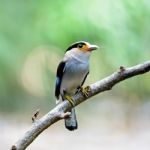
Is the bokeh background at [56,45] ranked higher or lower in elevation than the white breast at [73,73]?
higher

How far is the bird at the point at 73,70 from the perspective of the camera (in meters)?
1.49

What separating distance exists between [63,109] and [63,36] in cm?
93

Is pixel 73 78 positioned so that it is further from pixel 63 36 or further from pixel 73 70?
pixel 63 36

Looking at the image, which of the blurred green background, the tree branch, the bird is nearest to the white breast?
the bird

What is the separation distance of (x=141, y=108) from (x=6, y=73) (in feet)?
3.48

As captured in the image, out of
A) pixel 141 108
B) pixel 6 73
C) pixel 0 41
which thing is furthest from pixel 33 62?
pixel 141 108

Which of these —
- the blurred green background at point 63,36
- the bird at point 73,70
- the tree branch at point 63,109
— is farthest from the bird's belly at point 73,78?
the blurred green background at point 63,36

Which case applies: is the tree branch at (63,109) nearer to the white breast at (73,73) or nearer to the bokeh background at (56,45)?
the white breast at (73,73)

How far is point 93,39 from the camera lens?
2119mm

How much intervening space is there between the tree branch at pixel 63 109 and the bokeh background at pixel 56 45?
854mm

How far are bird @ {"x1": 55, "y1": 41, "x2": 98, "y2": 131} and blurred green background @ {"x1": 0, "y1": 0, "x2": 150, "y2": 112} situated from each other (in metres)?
0.53

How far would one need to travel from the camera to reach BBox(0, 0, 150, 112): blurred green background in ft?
6.85

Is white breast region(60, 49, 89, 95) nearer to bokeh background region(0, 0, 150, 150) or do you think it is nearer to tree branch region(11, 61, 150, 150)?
tree branch region(11, 61, 150, 150)

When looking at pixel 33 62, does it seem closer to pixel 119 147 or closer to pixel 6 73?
pixel 6 73
